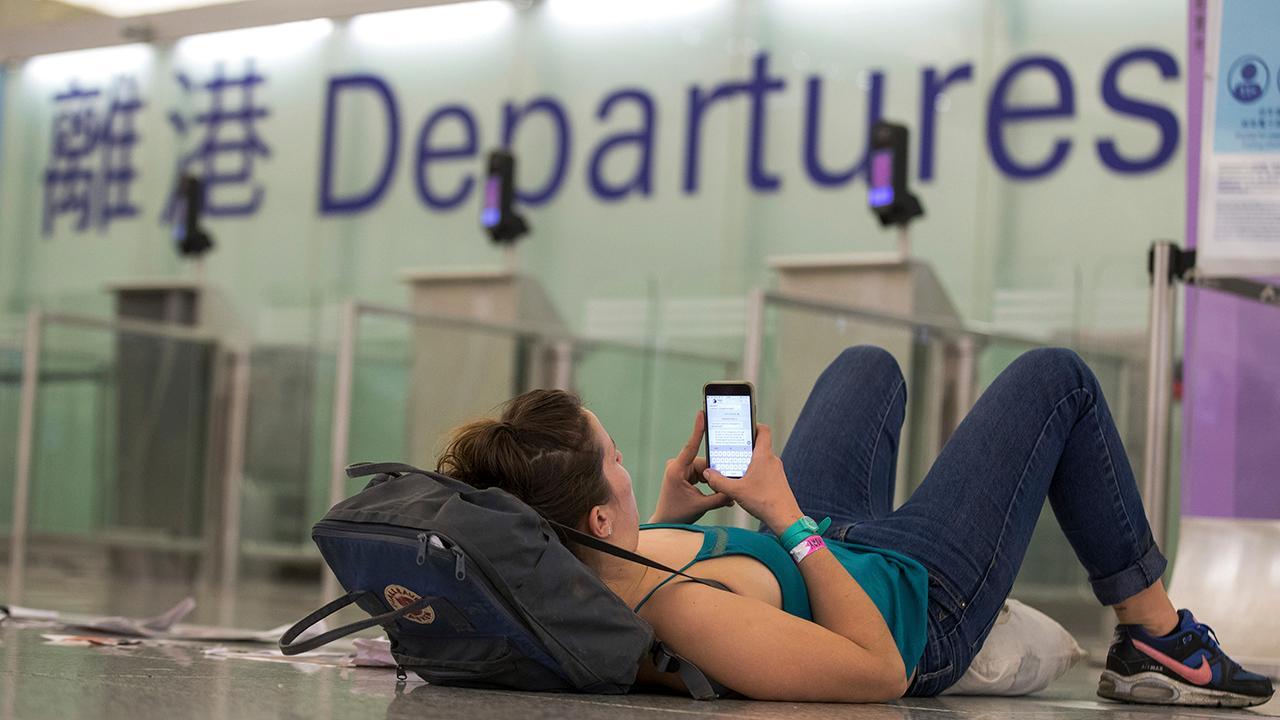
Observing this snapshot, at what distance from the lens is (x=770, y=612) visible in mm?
1867

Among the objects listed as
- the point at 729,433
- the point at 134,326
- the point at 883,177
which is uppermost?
the point at 883,177

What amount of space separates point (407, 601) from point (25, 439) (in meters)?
4.92

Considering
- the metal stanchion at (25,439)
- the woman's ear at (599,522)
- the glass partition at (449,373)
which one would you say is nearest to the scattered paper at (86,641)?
the woman's ear at (599,522)

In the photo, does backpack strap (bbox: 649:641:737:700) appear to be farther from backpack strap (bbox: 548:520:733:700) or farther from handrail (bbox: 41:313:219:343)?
handrail (bbox: 41:313:219:343)

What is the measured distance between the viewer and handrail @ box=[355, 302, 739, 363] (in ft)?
16.6

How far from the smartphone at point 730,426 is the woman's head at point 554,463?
0.16m

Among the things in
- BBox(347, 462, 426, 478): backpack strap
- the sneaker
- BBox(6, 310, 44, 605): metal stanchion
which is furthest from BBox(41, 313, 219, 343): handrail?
the sneaker

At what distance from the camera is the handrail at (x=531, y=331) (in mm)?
5047

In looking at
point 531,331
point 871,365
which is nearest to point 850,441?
point 871,365

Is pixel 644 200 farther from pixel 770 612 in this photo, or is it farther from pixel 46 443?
pixel 770 612

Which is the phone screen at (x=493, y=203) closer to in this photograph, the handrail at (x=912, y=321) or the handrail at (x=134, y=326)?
the handrail at (x=134, y=326)

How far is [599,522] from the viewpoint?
1.92m

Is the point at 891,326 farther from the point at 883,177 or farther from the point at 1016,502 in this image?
the point at 1016,502

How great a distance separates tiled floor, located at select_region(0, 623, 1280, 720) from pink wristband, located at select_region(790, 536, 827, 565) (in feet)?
0.61
